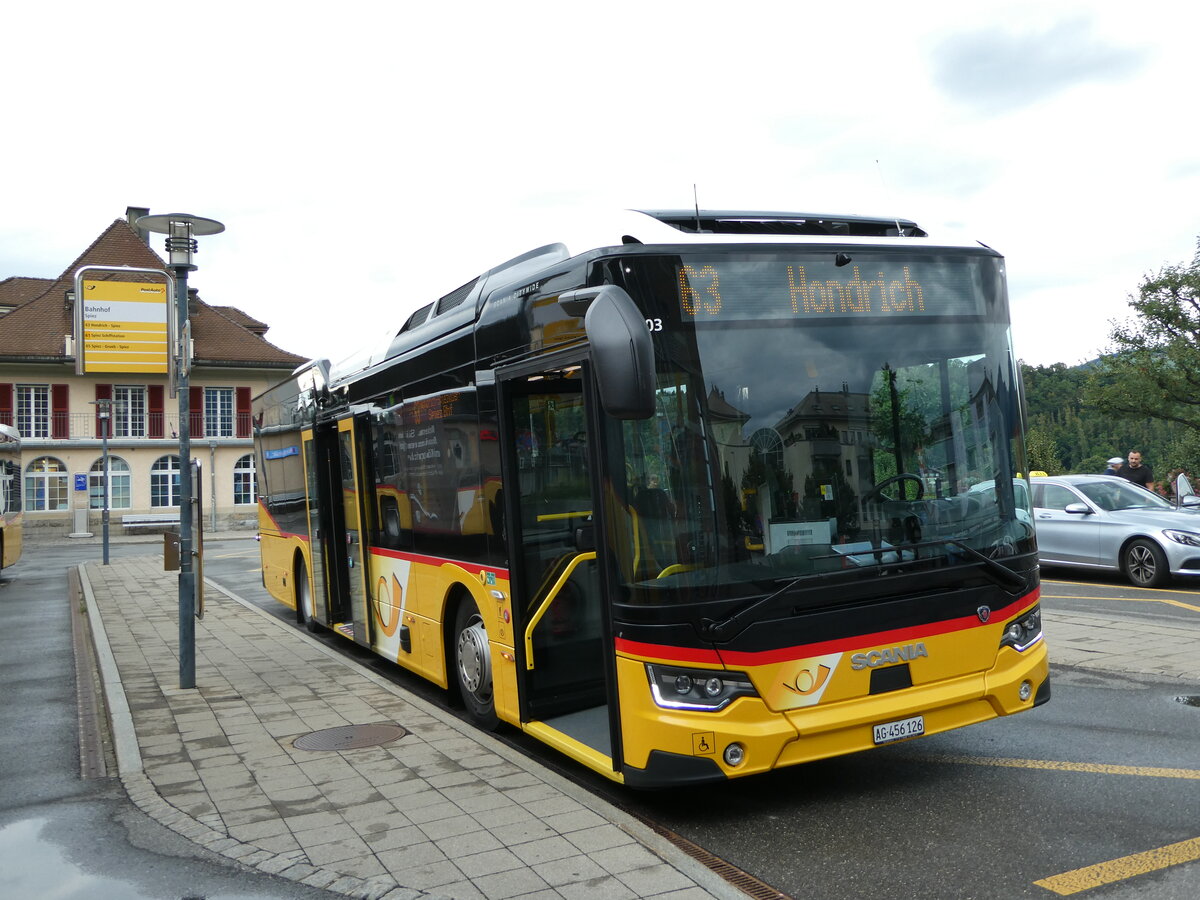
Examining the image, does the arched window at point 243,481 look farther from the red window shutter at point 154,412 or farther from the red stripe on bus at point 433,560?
the red stripe on bus at point 433,560

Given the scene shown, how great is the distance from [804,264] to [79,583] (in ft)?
66.7

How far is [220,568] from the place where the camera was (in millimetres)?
25781

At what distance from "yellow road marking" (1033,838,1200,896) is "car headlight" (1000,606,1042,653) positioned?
4.00 feet

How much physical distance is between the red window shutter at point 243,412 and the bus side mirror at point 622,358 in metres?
52.9

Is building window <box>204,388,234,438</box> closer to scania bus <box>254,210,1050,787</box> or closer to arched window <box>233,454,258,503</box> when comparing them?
arched window <box>233,454,258,503</box>

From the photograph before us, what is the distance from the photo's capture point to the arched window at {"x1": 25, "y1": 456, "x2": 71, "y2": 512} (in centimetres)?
4928

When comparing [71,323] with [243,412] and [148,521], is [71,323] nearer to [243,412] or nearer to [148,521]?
[243,412]

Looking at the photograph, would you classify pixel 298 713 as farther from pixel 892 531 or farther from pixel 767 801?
pixel 892 531

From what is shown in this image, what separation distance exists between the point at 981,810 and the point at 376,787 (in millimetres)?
3291

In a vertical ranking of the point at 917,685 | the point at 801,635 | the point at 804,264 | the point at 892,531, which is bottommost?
the point at 917,685

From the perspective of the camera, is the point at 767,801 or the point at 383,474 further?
the point at 383,474

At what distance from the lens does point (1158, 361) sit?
146ft

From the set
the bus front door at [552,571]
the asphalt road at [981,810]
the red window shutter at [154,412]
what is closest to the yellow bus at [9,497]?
the asphalt road at [981,810]

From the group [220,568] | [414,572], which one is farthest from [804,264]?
[220,568]
